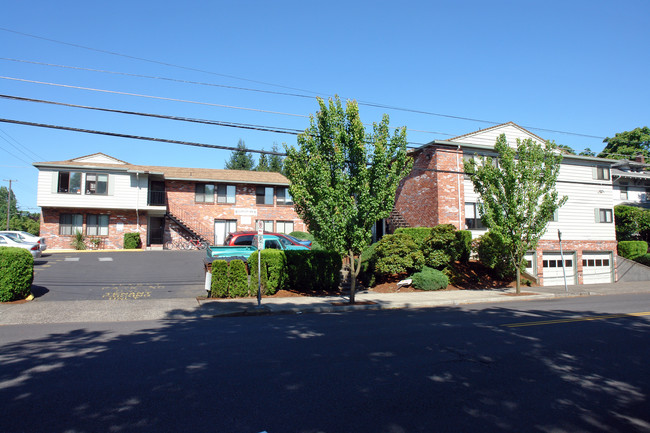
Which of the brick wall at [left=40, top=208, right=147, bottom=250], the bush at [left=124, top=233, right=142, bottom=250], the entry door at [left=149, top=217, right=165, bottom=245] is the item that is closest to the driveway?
the bush at [left=124, top=233, right=142, bottom=250]

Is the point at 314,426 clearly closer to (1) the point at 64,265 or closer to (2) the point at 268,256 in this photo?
(2) the point at 268,256

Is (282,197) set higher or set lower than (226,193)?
lower

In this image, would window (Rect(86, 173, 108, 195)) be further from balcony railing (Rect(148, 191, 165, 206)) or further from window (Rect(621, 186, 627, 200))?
window (Rect(621, 186, 627, 200))

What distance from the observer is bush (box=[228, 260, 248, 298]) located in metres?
14.4

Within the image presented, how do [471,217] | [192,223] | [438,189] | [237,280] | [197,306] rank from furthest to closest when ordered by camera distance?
1. [192,223]
2. [471,217]
3. [438,189]
4. [237,280]
5. [197,306]

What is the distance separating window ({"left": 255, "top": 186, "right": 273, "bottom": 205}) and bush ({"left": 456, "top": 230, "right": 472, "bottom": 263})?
18.2m

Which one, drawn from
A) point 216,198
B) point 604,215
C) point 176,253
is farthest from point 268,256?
point 604,215

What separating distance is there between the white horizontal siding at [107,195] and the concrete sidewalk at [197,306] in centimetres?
1838

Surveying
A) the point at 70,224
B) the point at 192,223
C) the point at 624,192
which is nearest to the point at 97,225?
the point at 70,224

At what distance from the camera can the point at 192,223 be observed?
1268 inches

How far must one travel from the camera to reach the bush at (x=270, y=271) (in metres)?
15.0

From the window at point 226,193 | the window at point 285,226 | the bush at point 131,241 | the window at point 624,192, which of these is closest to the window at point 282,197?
the window at point 285,226

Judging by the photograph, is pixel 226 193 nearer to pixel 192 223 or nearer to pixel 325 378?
pixel 192 223

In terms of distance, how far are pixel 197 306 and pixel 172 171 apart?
79.1ft
